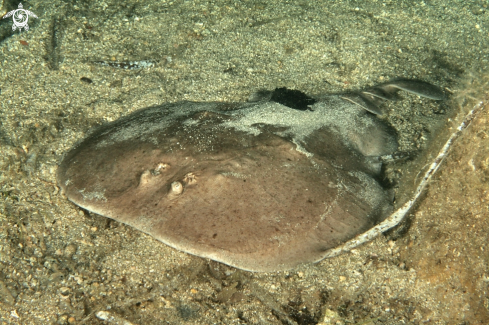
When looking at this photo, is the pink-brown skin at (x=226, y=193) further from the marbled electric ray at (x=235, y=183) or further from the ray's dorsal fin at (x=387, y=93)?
the ray's dorsal fin at (x=387, y=93)

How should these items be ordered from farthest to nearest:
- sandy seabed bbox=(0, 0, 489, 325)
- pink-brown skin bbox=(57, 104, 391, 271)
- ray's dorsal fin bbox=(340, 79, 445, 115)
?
ray's dorsal fin bbox=(340, 79, 445, 115) → sandy seabed bbox=(0, 0, 489, 325) → pink-brown skin bbox=(57, 104, 391, 271)

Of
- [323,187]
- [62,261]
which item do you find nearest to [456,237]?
[323,187]

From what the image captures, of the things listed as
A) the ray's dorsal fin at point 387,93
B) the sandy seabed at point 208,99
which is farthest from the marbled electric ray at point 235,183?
the ray's dorsal fin at point 387,93

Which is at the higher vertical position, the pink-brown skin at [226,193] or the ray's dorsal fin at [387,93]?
the ray's dorsal fin at [387,93]

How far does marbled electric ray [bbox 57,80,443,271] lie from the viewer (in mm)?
2418

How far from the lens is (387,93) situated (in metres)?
4.53

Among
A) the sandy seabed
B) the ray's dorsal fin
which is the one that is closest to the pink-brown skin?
the sandy seabed

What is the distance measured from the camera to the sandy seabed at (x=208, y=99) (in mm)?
2645

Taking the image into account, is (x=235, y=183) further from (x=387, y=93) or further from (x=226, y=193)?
(x=387, y=93)

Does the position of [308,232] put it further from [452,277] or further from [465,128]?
[465,128]

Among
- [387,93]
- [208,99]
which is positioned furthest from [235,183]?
[387,93]

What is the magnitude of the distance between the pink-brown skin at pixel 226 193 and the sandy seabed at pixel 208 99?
580 millimetres

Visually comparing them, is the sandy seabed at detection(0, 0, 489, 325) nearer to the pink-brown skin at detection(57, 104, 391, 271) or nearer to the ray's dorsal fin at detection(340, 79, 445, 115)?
the ray's dorsal fin at detection(340, 79, 445, 115)

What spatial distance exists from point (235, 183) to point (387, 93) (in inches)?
122
